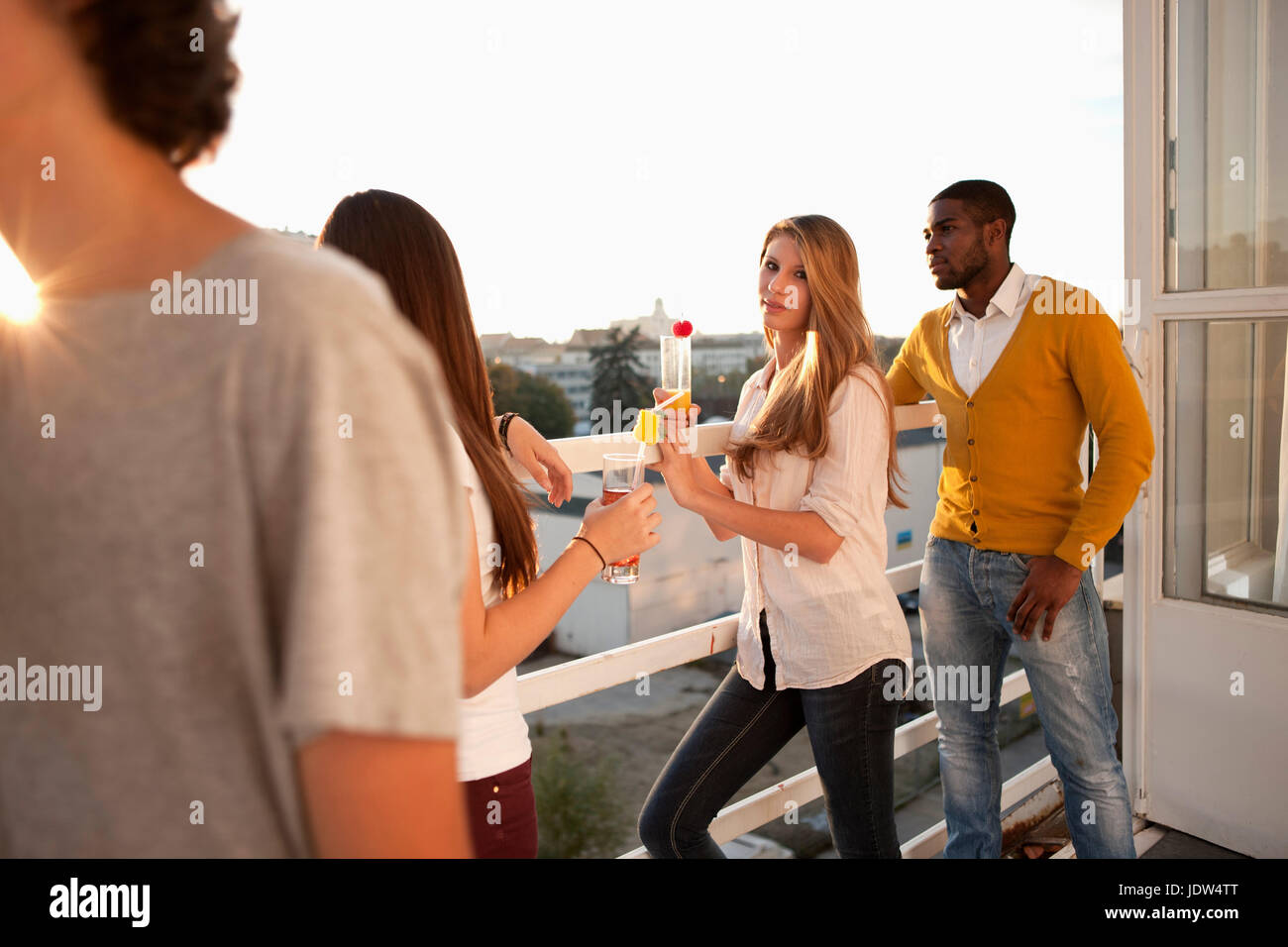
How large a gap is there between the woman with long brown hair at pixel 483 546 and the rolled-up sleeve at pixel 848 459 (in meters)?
0.72

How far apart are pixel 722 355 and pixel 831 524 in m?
23.3

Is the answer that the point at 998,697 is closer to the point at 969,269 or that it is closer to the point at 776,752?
the point at 776,752

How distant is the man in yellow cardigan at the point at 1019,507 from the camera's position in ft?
7.04

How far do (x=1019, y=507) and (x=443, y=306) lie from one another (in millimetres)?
1629

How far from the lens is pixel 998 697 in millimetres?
2451

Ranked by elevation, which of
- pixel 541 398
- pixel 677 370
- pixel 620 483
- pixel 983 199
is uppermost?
pixel 541 398

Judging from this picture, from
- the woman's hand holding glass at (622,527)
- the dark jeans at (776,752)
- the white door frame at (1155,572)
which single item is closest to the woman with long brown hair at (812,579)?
the dark jeans at (776,752)

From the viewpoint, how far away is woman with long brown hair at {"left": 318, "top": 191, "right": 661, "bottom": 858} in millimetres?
1119

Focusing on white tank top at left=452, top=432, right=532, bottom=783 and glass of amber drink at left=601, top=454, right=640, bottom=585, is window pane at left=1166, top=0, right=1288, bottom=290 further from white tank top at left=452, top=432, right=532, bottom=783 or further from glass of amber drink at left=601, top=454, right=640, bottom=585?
white tank top at left=452, top=432, right=532, bottom=783

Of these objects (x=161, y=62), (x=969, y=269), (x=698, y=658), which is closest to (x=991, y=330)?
(x=969, y=269)

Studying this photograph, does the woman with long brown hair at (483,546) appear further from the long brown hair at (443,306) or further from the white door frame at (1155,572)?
the white door frame at (1155,572)

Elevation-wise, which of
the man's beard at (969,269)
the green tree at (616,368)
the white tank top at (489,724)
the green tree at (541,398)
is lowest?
the white tank top at (489,724)

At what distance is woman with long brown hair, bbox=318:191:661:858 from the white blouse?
2.40 feet
